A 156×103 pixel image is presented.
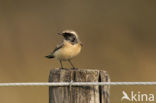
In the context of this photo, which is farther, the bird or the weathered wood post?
the bird

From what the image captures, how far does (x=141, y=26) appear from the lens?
841 cm

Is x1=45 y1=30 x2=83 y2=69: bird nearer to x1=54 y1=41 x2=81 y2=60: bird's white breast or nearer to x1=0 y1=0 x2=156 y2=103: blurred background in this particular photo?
x1=54 y1=41 x2=81 y2=60: bird's white breast

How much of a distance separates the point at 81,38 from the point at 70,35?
131 inches

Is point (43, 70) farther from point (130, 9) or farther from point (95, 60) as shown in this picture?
point (130, 9)

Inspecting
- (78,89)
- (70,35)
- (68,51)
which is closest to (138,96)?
(68,51)

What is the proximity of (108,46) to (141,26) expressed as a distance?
46cm

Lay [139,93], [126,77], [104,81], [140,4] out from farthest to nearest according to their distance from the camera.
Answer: [140,4], [126,77], [139,93], [104,81]

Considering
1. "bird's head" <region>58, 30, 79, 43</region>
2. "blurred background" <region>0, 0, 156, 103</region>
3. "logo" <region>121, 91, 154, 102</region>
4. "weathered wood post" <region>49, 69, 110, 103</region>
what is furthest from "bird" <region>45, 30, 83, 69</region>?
"blurred background" <region>0, 0, 156, 103</region>

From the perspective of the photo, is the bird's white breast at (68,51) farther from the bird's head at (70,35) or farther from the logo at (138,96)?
the logo at (138,96)

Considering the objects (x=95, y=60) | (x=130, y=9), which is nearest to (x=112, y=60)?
(x=95, y=60)

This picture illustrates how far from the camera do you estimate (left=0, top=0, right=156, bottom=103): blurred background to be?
26.4ft

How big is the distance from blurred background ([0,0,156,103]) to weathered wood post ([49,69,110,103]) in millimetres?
3886

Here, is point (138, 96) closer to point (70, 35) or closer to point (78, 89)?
point (70, 35)

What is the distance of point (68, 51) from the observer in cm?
491
